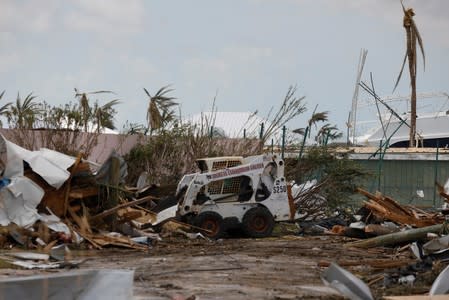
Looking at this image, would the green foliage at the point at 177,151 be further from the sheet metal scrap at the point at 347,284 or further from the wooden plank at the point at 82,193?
the sheet metal scrap at the point at 347,284

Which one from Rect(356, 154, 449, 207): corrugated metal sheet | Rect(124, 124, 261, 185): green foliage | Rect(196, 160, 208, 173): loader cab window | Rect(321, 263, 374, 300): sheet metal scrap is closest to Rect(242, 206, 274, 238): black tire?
Rect(196, 160, 208, 173): loader cab window

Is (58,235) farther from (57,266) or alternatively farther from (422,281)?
(422,281)

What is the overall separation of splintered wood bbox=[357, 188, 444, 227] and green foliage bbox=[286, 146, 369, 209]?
16.2 feet

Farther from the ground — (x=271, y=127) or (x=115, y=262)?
(x=271, y=127)

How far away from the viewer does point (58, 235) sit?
53.2 feet

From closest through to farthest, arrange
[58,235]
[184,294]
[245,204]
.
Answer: [184,294] < [58,235] < [245,204]

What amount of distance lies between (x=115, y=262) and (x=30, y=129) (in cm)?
1262

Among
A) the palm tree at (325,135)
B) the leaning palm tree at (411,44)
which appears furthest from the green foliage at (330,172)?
the leaning palm tree at (411,44)

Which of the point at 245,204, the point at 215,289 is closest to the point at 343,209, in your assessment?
the point at 245,204

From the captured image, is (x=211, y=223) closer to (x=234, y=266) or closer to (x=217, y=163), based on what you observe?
(x=217, y=163)

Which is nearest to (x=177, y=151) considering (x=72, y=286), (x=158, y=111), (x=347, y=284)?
(x=158, y=111)

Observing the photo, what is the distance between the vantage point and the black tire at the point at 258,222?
1927 centimetres

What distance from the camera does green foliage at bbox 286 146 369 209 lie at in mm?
24906

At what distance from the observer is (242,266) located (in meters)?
13.1
